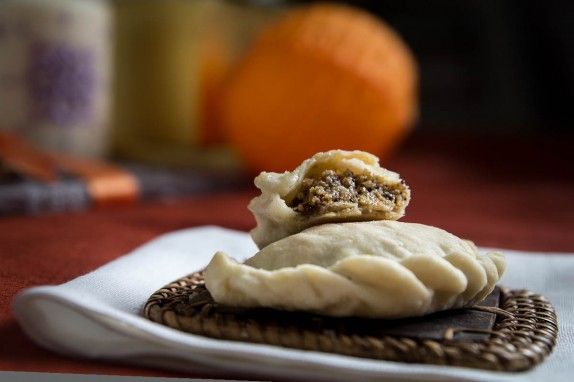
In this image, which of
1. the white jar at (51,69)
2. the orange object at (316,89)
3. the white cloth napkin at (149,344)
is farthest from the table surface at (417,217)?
the white jar at (51,69)

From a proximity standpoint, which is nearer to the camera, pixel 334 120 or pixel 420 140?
pixel 334 120

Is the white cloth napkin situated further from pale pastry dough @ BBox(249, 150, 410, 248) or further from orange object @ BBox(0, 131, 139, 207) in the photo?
orange object @ BBox(0, 131, 139, 207)

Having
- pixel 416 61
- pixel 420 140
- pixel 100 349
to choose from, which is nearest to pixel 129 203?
pixel 100 349

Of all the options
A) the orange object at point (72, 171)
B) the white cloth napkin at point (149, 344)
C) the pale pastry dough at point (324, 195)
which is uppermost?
the pale pastry dough at point (324, 195)

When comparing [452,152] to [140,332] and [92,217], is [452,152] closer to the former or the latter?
[92,217]

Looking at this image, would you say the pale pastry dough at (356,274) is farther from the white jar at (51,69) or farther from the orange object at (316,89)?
the white jar at (51,69)

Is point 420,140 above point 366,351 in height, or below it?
below
